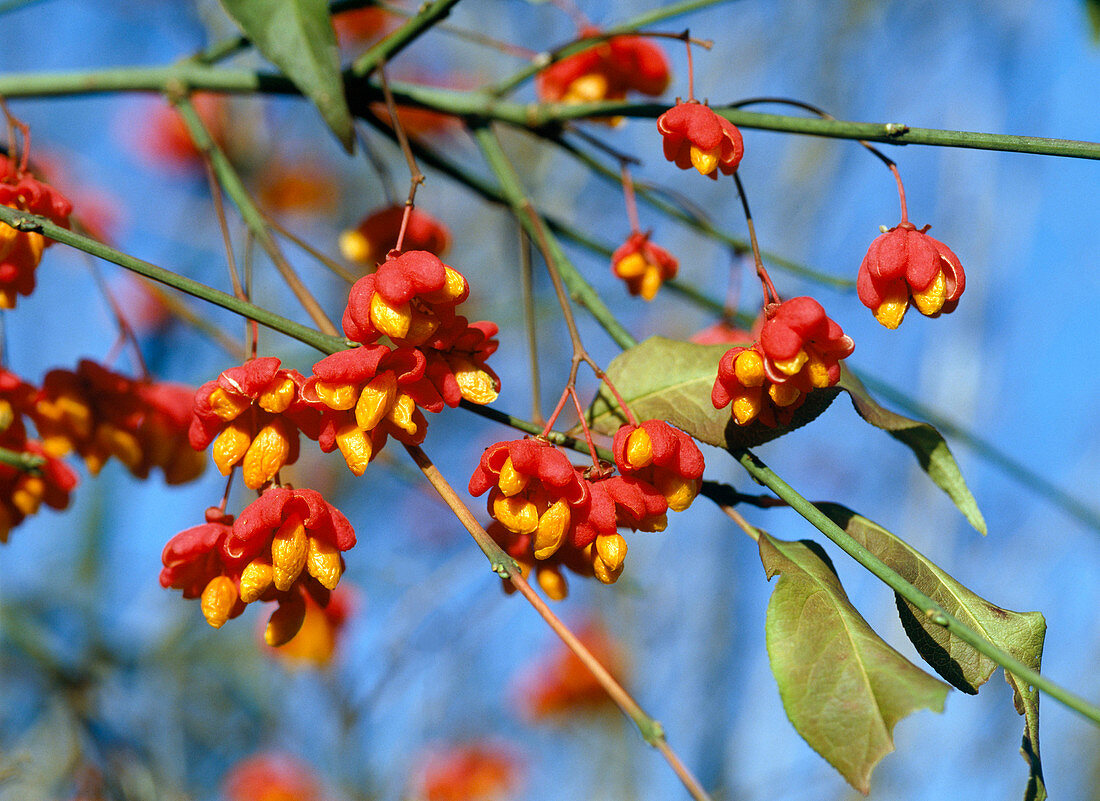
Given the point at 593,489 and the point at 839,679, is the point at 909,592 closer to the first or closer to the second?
the point at 839,679

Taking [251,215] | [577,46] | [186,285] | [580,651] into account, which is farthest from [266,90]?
[580,651]

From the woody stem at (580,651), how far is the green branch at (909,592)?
0.16 metres

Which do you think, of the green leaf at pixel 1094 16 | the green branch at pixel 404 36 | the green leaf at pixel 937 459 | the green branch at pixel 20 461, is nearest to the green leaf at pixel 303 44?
the green branch at pixel 404 36

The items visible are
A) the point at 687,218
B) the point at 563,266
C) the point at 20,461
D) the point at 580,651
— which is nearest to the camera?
the point at 580,651

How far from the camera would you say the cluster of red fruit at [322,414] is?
60 cm

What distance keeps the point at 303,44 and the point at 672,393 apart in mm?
398

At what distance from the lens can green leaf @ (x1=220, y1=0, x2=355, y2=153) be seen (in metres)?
0.71

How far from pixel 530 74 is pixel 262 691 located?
2.24 metres

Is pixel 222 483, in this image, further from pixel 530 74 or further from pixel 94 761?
pixel 530 74

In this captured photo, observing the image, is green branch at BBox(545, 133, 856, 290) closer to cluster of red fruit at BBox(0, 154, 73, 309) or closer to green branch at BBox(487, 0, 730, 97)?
green branch at BBox(487, 0, 730, 97)

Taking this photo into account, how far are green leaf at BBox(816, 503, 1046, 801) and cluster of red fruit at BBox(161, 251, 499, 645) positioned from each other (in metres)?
0.34

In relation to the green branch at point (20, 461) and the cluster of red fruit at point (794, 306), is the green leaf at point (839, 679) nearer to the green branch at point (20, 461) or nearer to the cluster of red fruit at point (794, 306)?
the cluster of red fruit at point (794, 306)

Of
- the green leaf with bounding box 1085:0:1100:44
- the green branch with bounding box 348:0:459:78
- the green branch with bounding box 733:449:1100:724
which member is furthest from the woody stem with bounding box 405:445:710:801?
the green leaf with bounding box 1085:0:1100:44

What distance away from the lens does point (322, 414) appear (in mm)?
648
